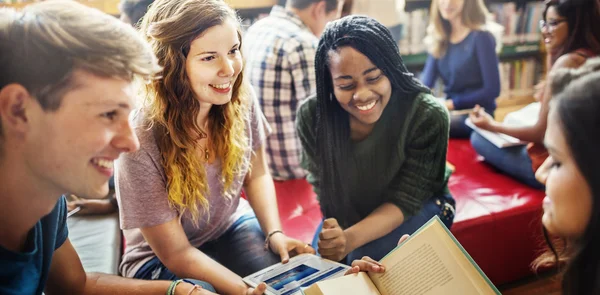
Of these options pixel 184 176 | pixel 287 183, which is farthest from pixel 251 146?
pixel 287 183

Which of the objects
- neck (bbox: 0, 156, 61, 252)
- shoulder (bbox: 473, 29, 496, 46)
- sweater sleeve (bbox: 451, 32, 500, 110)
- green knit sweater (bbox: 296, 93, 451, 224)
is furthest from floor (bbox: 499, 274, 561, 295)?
neck (bbox: 0, 156, 61, 252)

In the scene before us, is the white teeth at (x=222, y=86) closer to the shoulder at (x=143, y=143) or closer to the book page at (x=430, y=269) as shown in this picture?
the shoulder at (x=143, y=143)

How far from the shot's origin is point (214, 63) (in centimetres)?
123

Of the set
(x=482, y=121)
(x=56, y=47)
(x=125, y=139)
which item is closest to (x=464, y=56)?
(x=482, y=121)

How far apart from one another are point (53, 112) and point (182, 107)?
43 cm

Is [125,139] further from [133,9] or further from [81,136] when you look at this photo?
[133,9]

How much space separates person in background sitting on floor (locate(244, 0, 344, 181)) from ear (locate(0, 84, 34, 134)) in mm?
1225

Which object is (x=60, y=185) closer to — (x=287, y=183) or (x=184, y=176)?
(x=184, y=176)

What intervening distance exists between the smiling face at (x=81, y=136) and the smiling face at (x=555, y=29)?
1.68 meters

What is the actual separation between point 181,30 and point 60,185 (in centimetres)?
46

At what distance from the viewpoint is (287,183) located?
83.5 inches

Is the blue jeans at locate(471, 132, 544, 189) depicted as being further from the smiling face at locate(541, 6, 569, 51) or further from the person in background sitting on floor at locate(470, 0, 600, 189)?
the smiling face at locate(541, 6, 569, 51)

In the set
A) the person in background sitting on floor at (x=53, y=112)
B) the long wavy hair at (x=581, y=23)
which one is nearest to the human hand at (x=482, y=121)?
the long wavy hair at (x=581, y=23)

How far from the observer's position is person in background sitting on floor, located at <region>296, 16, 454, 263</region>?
1.35m
